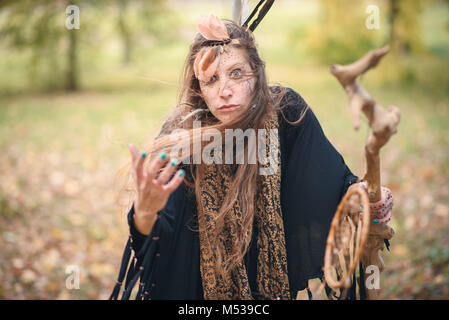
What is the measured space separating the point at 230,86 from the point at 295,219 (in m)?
0.72

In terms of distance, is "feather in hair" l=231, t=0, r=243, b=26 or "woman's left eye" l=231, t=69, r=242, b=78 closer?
"woman's left eye" l=231, t=69, r=242, b=78

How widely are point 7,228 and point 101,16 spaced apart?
1059 cm

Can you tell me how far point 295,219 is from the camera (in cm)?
213

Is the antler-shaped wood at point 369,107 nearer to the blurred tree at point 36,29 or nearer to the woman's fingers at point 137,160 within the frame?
the woman's fingers at point 137,160

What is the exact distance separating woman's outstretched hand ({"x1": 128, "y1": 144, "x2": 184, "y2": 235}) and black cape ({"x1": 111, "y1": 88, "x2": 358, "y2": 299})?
23 cm

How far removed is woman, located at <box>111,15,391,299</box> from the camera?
1948 millimetres

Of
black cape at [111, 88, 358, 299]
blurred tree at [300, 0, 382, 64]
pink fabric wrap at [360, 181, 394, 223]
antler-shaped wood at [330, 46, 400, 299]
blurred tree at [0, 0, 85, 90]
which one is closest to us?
antler-shaped wood at [330, 46, 400, 299]

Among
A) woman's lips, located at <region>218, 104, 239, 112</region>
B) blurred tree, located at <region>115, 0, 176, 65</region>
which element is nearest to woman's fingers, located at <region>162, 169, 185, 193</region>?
woman's lips, located at <region>218, 104, 239, 112</region>

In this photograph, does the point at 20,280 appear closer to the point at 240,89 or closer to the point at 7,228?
the point at 7,228

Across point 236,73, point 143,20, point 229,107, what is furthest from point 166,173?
point 143,20

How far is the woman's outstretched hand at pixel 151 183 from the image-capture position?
161 centimetres

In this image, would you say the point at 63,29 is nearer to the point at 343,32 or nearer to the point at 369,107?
the point at 343,32

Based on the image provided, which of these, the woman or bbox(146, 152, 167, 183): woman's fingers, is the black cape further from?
bbox(146, 152, 167, 183): woman's fingers
